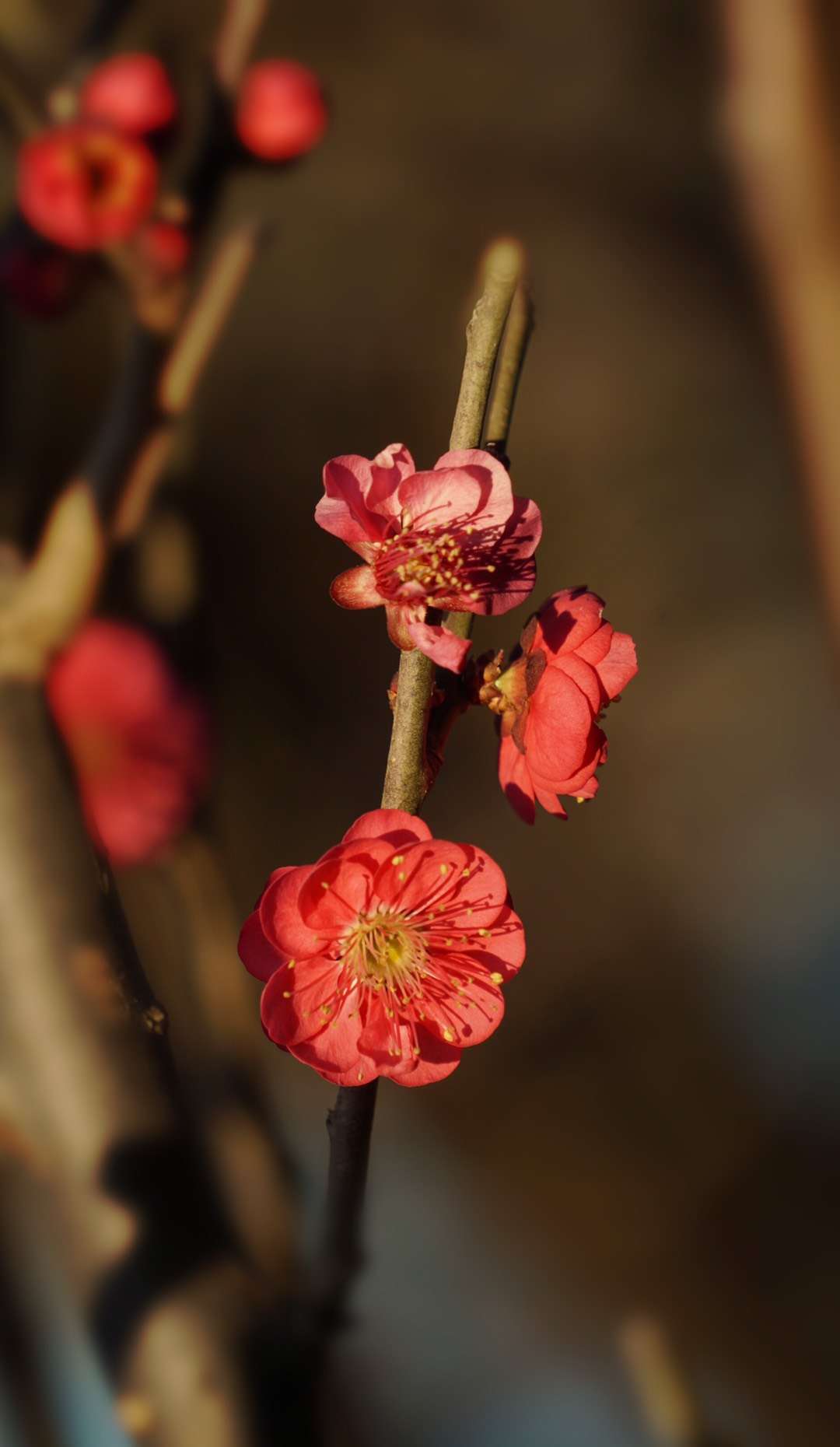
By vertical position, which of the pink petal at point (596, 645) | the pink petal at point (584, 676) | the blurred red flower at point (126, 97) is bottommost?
the pink petal at point (584, 676)

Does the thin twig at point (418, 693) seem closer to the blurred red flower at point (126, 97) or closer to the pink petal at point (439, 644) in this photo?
the pink petal at point (439, 644)

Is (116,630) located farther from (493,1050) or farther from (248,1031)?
(493,1050)

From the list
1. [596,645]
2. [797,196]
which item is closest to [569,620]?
[596,645]

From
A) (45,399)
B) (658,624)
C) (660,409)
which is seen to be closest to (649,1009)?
(658,624)

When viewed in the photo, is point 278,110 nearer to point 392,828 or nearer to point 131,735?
point 131,735

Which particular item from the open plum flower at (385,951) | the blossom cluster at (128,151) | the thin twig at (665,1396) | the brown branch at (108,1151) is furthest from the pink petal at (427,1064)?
the blossom cluster at (128,151)
